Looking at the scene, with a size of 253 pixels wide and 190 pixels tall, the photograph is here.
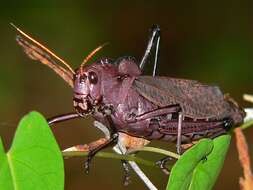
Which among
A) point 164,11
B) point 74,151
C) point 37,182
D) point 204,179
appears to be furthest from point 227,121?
point 164,11

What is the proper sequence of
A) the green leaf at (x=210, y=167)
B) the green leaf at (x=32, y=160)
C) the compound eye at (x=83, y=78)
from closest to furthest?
the green leaf at (x=32, y=160) → the green leaf at (x=210, y=167) → the compound eye at (x=83, y=78)

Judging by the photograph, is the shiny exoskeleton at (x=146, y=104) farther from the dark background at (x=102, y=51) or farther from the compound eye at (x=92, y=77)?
the dark background at (x=102, y=51)

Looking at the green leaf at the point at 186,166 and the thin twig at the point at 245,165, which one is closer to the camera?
the green leaf at the point at 186,166

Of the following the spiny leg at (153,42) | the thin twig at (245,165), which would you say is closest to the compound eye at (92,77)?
the spiny leg at (153,42)

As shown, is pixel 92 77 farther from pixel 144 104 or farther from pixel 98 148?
pixel 98 148

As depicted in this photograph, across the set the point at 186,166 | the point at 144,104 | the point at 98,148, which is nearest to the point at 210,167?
the point at 186,166

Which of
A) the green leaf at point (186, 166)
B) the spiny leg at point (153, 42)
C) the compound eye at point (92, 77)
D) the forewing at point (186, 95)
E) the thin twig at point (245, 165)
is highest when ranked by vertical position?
the spiny leg at point (153, 42)
